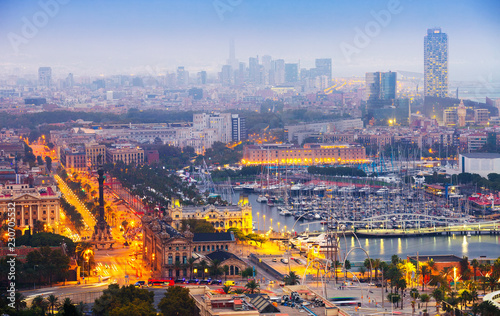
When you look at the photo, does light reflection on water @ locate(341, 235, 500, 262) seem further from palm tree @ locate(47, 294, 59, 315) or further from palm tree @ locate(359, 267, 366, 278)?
palm tree @ locate(47, 294, 59, 315)

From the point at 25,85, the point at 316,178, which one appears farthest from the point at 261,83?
the point at 316,178

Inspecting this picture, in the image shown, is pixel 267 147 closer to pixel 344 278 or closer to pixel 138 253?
pixel 138 253

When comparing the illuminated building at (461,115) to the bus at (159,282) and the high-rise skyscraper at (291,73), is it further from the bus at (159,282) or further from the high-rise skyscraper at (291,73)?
the bus at (159,282)

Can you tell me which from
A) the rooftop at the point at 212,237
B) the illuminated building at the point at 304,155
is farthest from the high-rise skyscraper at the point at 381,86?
the rooftop at the point at 212,237

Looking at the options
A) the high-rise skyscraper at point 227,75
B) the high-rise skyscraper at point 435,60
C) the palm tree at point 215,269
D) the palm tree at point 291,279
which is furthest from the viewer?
the high-rise skyscraper at point 227,75

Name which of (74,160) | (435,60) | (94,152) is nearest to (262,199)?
(74,160)

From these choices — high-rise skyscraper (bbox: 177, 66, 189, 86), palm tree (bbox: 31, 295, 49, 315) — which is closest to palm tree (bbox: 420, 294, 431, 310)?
palm tree (bbox: 31, 295, 49, 315)

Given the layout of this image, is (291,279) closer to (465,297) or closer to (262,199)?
(465,297)
